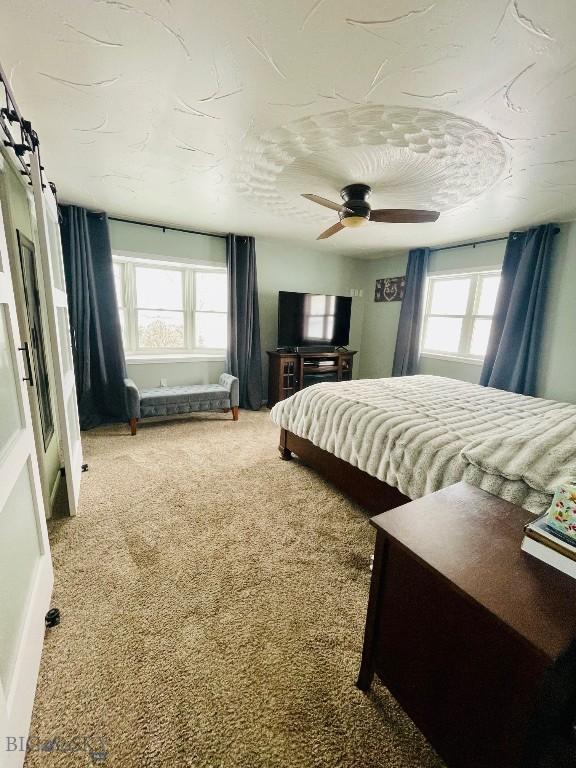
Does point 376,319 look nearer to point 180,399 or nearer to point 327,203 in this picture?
point 327,203

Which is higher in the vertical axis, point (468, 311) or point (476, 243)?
point (476, 243)

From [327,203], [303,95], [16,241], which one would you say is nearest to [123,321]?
[16,241]

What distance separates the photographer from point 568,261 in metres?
3.20

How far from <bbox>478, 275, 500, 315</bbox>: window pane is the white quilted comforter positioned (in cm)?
170

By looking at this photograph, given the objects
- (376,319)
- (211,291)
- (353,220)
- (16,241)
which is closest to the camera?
(16,241)

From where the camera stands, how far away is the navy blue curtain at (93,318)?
10.7 feet

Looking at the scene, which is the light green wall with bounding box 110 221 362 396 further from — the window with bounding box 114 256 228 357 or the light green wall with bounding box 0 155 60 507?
the light green wall with bounding box 0 155 60 507

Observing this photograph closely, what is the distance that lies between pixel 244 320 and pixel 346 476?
2.72m

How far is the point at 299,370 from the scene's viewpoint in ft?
14.8

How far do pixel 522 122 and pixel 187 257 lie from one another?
346 centimetres

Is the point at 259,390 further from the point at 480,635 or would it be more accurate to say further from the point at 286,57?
the point at 480,635

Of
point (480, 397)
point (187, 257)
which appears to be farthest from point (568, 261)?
point (187, 257)

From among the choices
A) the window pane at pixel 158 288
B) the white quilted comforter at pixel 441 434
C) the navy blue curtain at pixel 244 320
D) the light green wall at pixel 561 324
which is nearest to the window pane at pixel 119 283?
the window pane at pixel 158 288

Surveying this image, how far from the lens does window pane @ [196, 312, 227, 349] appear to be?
441 centimetres
